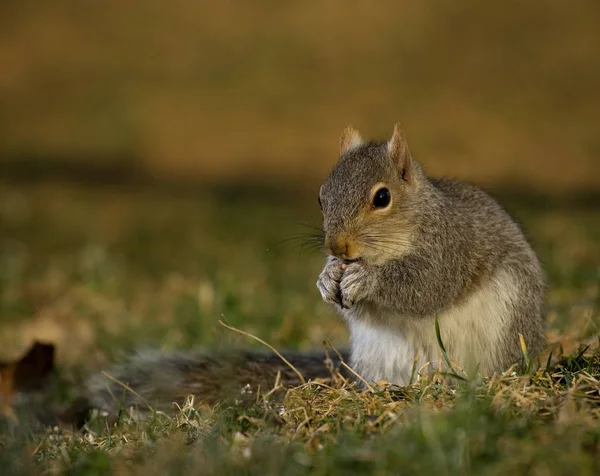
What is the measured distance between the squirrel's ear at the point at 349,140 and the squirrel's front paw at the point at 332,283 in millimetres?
646

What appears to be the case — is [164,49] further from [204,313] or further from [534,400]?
[534,400]

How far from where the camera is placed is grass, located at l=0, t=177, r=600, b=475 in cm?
257

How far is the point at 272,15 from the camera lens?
1564cm

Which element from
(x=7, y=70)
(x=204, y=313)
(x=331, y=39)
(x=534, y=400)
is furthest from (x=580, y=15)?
(x=534, y=400)

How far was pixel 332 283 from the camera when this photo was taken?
12.6 ft

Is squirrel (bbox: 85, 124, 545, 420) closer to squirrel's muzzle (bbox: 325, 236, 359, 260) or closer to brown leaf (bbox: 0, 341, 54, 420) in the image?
squirrel's muzzle (bbox: 325, 236, 359, 260)

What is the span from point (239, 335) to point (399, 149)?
198 centimetres

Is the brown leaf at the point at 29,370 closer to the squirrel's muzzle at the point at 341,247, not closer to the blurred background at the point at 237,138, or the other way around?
the blurred background at the point at 237,138

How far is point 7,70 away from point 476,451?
13.8m

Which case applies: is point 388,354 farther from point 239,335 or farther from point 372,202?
point 239,335

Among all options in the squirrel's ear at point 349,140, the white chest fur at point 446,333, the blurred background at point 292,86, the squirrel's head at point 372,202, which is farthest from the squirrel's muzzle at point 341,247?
the blurred background at point 292,86

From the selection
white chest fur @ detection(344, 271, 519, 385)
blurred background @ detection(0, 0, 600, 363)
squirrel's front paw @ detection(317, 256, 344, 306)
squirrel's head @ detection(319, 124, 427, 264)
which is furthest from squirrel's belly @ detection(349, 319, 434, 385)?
blurred background @ detection(0, 0, 600, 363)

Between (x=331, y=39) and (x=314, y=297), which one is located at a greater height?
(x=331, y=39)

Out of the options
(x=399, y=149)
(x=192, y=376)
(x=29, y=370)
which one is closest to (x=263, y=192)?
(x=29, y=370)
